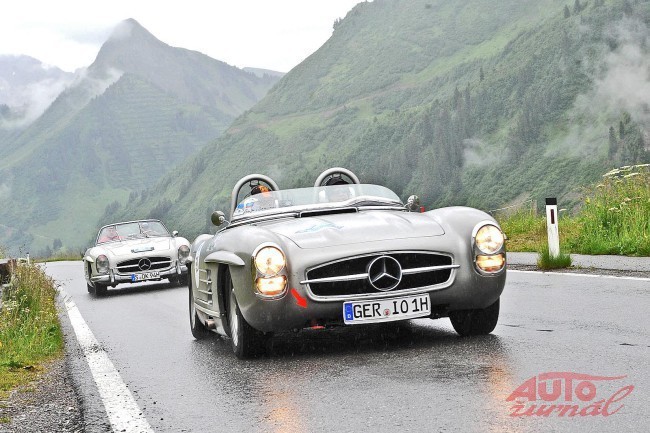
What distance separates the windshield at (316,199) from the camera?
8273 mm

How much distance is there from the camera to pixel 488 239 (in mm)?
6996

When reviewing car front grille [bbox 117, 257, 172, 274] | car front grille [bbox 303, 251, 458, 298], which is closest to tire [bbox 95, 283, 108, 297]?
car front grille [bbox 117, 257, 172, 274]

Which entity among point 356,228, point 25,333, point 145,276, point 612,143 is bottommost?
point 145,276

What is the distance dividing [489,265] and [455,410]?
2.44 m

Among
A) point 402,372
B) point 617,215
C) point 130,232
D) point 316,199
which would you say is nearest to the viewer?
point 402,372

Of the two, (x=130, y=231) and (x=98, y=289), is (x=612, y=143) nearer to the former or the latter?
(x=130, y=231)

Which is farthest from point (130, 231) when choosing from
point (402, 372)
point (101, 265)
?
point (402, 372)

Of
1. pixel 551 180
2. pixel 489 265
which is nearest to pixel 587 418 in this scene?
pixel 489 265

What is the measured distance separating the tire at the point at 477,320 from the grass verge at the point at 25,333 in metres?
3.16

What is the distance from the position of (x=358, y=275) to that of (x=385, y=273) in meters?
0.19

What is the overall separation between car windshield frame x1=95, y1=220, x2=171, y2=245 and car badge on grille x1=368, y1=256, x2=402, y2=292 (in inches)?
523

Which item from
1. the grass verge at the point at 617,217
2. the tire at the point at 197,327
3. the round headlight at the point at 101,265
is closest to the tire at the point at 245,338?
the tire at the point at 197,327

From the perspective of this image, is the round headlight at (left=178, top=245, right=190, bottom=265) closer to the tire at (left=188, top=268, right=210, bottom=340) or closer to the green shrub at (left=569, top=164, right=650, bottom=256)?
the green shrub at (left=569, top=164, right=650, bottom=256)

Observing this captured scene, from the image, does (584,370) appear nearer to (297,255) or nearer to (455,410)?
(455,410)
